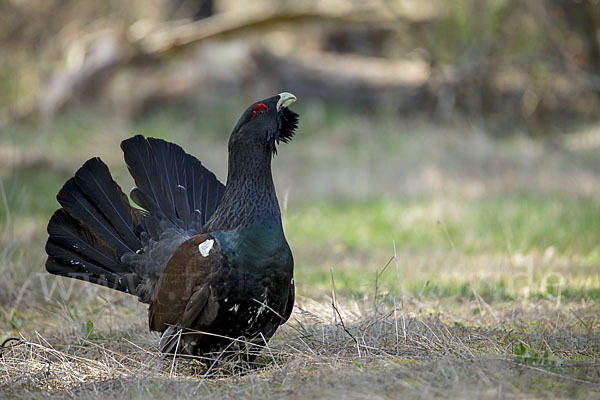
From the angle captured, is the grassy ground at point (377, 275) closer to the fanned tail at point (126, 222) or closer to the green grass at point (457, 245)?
the green grass at point (457, 245)

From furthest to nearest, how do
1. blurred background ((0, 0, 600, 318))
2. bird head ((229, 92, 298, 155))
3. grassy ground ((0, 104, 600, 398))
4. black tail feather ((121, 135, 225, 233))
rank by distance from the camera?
blurred background ((0, 0, 600, 318))
black tail feather ((121, 135, 225, 233))
bird head ((229, 92, 298, 155))
grassy ground ((0, 104, 600, 398))

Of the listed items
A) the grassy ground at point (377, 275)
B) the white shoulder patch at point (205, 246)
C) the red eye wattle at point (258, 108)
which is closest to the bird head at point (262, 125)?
the red eye wattle at point (258, 108)

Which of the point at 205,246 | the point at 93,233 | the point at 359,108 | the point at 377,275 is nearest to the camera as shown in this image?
the point at 205,246

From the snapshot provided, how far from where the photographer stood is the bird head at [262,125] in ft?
11.3

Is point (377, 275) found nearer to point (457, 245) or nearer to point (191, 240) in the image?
point (191, 240)

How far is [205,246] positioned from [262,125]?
676 millimetres

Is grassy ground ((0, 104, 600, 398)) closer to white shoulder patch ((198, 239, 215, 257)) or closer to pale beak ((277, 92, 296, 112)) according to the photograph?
white shoulder patch ((198, 239, 215, 257))

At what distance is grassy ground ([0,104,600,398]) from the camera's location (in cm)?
303

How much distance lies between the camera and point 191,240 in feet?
11.4

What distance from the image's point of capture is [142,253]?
406 centimetres

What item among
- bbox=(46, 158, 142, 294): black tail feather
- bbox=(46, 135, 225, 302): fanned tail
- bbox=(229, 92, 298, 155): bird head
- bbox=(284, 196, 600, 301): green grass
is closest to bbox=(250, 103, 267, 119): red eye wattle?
bbox=(229, 92, 298, 155): bird head

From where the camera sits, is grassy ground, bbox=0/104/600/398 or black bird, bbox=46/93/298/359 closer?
grassy ground, bbox=0/104/600/398

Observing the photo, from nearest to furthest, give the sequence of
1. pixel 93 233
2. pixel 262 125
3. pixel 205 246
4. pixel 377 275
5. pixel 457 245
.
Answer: pixel 205 246 < pixel 262 125 < pixel 93 233 < pixel 377 275 < pixel 457 245

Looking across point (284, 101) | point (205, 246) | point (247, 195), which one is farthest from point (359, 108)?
point (205, 246)
